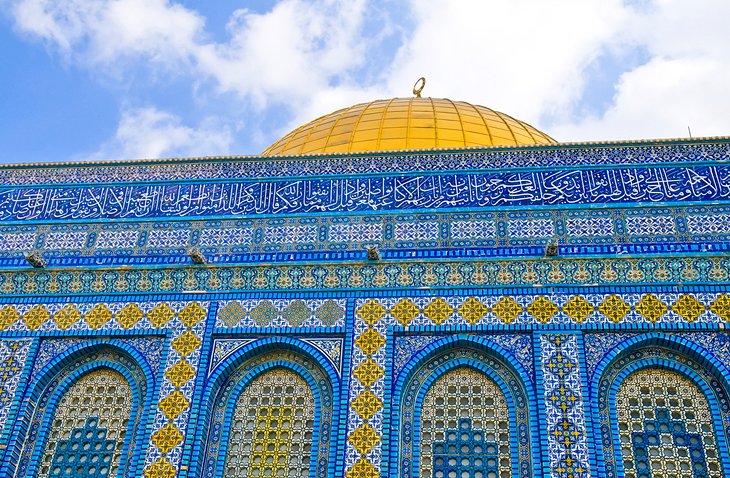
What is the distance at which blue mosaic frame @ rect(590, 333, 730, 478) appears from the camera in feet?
24.4

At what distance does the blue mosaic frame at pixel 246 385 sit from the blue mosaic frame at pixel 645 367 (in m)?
2.15

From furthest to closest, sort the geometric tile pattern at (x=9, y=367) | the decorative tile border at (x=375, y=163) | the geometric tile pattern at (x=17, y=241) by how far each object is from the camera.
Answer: the geometric tile pattern at (x=17, y=241), the decorative tile border at (x=375, y=163), the geometric tile pattern at (x=9, y=367)

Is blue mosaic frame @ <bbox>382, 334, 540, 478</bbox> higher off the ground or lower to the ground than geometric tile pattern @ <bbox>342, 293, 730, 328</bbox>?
lower

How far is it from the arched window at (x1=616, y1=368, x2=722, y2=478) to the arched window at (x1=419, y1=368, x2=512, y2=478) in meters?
0.97

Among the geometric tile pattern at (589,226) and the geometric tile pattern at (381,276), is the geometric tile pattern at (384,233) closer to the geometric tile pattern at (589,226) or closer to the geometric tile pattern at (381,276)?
the geometric tile pattern at (589,226)

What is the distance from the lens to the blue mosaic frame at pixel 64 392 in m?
7.85

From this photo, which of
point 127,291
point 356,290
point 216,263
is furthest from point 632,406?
point 127,291

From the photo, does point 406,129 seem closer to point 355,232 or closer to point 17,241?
point 355,232

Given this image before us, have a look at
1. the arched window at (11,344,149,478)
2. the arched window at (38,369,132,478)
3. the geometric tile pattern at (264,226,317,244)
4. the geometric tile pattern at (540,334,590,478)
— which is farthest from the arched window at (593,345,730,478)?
the arched window at (38,369,132,478)

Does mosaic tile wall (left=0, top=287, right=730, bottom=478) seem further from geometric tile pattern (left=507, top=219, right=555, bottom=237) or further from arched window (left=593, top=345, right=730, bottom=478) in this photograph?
geometric tile pattern (left=507, top=219, right=555, bottom=237)

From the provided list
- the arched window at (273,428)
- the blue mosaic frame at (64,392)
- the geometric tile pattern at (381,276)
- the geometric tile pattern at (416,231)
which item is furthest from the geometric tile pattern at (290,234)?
the blue mosaic frame at (64,392)

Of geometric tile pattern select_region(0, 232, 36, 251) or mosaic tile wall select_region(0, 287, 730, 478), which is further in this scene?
geometric tile pattern select_region(0, 232, 36, 251)

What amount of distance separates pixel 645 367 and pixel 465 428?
1.60 meters

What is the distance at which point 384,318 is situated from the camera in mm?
8250
